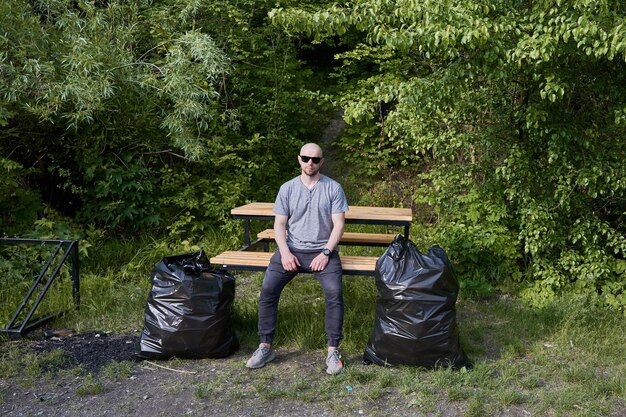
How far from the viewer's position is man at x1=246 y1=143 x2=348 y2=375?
4484mm

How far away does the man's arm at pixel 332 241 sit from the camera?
451 centimetres

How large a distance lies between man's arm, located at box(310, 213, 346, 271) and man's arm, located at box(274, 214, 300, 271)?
0.43 feet

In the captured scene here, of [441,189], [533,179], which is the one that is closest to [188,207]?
[441,189]

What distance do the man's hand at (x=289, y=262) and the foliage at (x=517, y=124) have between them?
152cm

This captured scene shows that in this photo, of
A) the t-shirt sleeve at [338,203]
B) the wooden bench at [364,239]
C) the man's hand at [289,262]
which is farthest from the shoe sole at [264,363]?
the wooden bench at [364,239]

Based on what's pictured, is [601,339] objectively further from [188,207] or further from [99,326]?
[188,207]

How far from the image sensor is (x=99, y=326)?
528 centimetres

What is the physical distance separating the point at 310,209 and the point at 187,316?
1.12 meters

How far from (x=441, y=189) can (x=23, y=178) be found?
4479mm

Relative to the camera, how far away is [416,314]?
4.19 metres

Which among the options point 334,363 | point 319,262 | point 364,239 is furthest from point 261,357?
point 364,239

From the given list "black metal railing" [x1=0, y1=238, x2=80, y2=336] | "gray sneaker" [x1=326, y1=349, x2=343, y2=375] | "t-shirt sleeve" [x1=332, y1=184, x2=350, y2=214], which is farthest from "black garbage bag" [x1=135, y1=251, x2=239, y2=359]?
"black metal railing" [x1=0, y1=238, x2=80, y2=336]

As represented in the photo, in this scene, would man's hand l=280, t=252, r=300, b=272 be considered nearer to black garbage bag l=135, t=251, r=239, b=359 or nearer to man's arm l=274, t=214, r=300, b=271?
man's arm l=274, t=214, r=300, b=271

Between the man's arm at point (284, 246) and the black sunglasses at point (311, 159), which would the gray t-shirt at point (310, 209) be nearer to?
the man's arm at point (284, 246)
